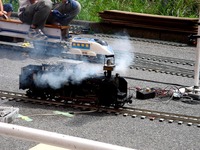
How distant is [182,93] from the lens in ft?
26.2

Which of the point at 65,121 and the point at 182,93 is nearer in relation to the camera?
the point at 65,121

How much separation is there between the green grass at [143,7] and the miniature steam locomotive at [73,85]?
25.9 ft

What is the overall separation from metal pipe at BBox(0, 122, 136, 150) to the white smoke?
7031 mm

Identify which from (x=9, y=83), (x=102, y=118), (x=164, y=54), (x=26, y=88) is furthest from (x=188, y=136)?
(x=164, y=54)

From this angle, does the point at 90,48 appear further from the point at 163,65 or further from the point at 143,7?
the point at 143,7

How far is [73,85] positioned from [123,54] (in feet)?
14.0

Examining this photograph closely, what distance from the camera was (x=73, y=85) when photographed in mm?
7070

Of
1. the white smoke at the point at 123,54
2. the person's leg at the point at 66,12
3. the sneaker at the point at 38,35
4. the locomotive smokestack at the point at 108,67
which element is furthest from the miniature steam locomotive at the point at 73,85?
the person's leg at the point at 66,12

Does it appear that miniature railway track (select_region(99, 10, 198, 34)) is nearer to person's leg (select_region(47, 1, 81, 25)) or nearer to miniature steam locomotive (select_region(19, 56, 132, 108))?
person's leg (select_region(47, 1, 81, 25))

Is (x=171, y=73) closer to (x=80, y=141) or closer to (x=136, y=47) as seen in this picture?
(x=136, y=47)

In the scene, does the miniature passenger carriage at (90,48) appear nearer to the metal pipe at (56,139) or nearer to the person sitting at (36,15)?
the person sitting at (36,15)

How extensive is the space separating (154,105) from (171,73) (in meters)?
2.47

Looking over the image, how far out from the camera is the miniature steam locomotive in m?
6.89

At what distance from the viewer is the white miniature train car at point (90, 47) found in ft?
30.5
